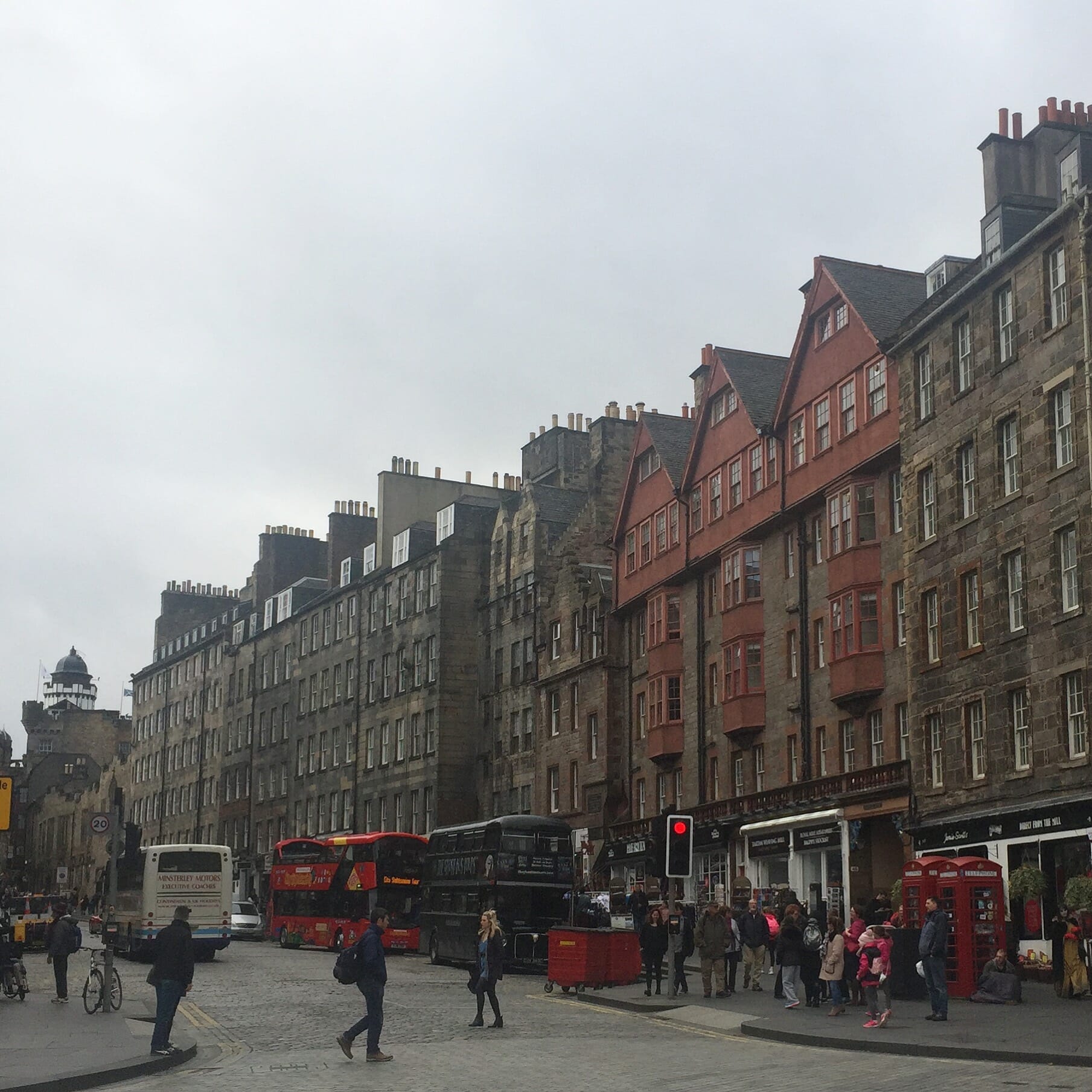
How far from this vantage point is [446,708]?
2943 inches

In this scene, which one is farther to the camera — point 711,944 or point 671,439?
point 671,439

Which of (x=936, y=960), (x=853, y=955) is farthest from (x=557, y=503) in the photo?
(x=936, y=960)

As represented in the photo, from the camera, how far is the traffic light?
28.2 meters

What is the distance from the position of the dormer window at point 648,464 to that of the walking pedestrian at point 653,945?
28775 millimetres

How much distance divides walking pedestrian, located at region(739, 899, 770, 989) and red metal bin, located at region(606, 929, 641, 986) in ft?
7.75

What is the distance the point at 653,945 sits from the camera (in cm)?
2962

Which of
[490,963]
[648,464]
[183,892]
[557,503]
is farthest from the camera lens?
[557,503]

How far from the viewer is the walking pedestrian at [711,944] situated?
28641mm

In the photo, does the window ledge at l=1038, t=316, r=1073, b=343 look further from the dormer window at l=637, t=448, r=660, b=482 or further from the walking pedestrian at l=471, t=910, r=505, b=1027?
the dormer window at l=637, t=448, r=660, b=482

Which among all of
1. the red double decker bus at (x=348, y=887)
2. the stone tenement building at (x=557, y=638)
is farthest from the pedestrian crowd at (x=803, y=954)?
the stone tenement building at (x=557, y=638)

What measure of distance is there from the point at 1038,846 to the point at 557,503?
40.3 m

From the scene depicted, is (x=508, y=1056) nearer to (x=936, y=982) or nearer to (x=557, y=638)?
(x=936, y=982)

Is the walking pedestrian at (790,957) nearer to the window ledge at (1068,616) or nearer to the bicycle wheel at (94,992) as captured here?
the window ledge at (1068,616)

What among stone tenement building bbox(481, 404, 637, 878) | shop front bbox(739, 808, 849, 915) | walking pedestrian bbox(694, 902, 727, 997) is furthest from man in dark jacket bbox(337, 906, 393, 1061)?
stone tenement building bbox(481, 404, 637, 878)
